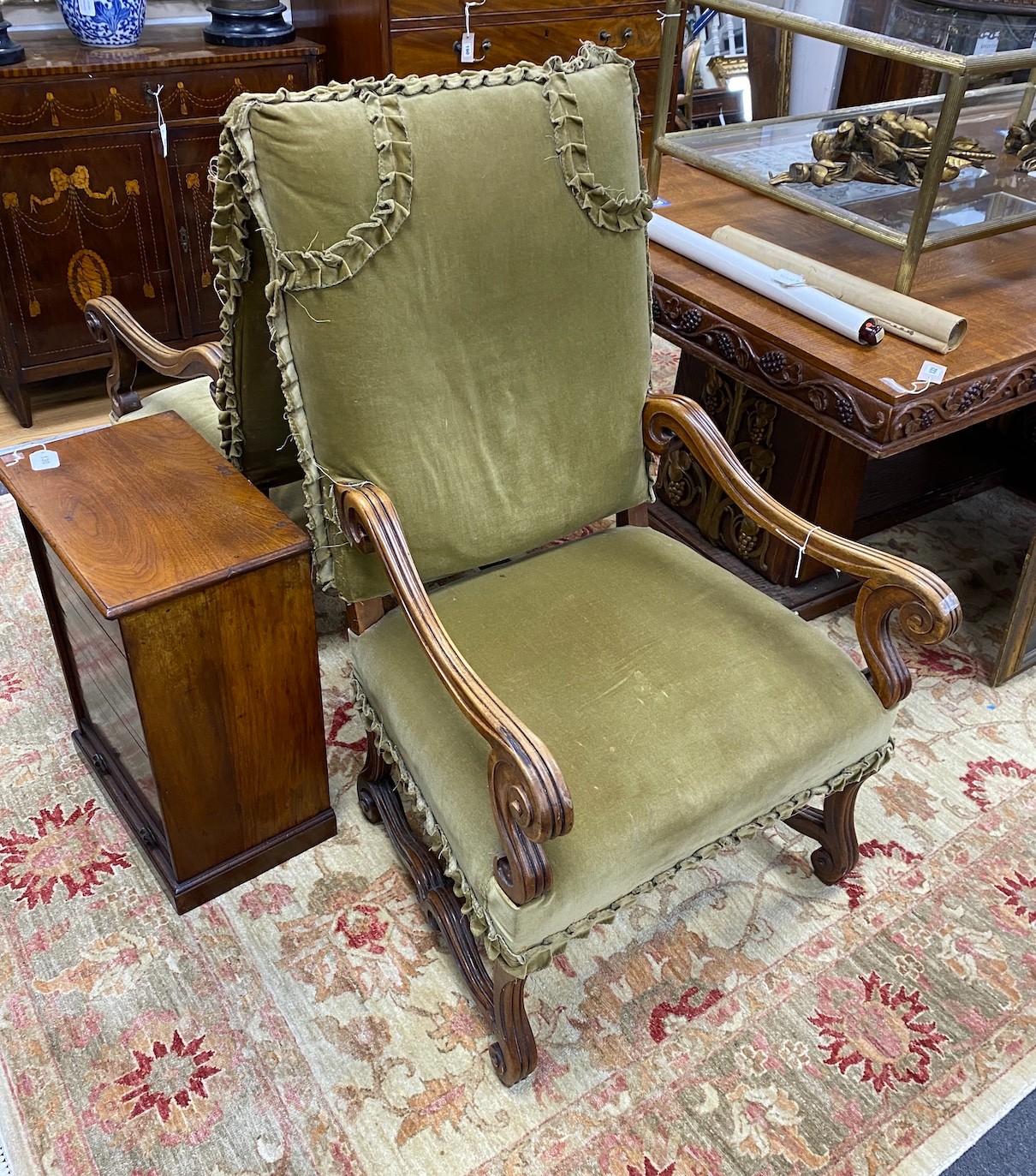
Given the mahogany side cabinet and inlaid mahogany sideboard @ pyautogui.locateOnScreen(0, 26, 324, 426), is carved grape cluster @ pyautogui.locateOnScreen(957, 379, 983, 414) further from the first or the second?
inlaid mahogany sideboard @ pyautogui.locateOnScreen(0, 26, 324, 426)

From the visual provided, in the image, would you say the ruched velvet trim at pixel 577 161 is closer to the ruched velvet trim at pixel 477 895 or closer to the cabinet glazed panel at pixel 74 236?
the ruched velvet trim at pixel 477 895

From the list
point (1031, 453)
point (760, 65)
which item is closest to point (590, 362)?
point (1031, 453)

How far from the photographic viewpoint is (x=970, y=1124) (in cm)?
149

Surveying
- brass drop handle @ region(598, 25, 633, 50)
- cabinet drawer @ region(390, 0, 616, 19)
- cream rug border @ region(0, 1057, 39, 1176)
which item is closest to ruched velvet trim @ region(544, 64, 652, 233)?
cream rug border @ region(0, 1057, 39, 1176)

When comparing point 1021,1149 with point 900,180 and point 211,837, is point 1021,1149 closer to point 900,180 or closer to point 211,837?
point 211,837

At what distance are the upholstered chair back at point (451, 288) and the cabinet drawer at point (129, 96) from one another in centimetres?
155

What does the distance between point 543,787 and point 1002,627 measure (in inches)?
67.3

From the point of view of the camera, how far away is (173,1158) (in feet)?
4.60

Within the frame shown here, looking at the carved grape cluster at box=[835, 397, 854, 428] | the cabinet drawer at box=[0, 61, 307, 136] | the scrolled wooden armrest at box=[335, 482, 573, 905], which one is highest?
the cabinet drawer at box=[0, 61, 307, 136]

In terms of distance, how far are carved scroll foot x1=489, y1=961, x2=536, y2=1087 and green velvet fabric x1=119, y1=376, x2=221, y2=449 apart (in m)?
1.18

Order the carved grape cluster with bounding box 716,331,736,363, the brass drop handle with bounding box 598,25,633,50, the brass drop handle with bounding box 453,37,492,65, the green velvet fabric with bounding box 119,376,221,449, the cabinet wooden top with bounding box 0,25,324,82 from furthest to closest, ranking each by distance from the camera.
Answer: the brass drop handle with bounding box 598,25,633,50 < the brass drop handle with bounding box 453,37,492,65 < the cabinet wooden top with bounding box 0,25,324,82 < the green velvet fabric with bounding box 119,376,221,449 < the carved grape cluster with bounding box 716,331,736,363

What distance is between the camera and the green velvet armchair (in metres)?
1.32

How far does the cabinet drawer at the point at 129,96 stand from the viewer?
264 centimetres

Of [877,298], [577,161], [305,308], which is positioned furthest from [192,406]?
[877,298]
